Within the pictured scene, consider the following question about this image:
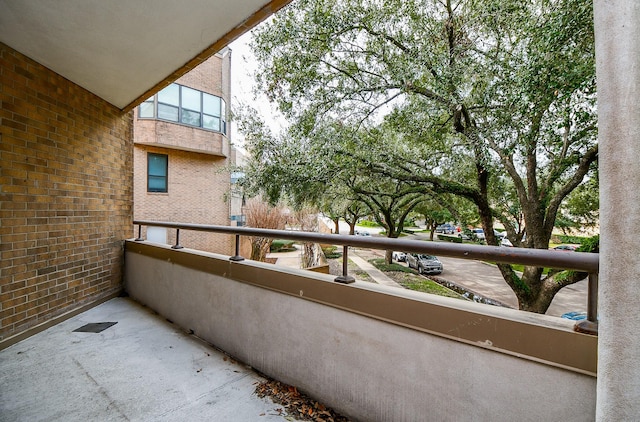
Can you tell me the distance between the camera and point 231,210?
546 inches

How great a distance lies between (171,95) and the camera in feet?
35.4

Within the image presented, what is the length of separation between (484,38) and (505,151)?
2.34 metres

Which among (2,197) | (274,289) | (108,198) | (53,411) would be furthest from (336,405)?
(108,198)

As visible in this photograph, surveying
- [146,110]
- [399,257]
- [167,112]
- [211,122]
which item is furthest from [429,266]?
[146,110]

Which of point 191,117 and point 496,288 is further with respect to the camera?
point 496,288

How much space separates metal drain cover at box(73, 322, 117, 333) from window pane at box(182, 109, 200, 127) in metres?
9.48

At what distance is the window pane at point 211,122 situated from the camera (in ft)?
38.1

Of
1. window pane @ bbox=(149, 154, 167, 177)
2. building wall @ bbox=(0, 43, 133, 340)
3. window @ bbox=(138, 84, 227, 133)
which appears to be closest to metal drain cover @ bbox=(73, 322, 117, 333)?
building wall @ bbox=(0, 43, 133, 340)

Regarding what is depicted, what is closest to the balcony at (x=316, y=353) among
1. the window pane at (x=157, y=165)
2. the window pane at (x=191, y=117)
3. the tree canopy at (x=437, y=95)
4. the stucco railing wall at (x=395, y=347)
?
the stucco railing wall at (x=395, y=347)

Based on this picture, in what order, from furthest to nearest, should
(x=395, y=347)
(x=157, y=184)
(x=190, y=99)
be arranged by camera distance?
(x=190, y=99)
(x=157, y=184)
(x=395, y=347)

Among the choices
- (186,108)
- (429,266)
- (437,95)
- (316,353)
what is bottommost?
(429,266)

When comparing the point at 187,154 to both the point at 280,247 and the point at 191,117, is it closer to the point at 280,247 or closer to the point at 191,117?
the point at 191,117

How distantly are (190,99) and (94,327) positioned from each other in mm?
10162

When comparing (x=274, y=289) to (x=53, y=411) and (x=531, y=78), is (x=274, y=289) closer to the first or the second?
(x=53, y=411)
